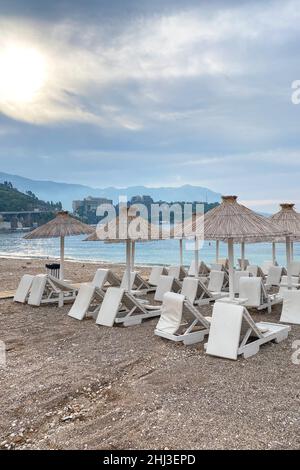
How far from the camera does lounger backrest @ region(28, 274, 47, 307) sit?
779cm

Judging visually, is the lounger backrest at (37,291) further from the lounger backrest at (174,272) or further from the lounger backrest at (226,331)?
the lounger backrest at (226,331)

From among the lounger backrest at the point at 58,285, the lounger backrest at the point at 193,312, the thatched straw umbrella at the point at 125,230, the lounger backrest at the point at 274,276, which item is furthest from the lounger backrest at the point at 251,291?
the lounger backrest at the point at 58,285

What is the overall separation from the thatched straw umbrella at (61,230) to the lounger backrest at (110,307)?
2914 mm

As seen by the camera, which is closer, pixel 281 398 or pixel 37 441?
pixel 37 441

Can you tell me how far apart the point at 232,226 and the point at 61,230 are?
416 centimetres

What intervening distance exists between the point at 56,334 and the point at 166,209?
6.79 meters

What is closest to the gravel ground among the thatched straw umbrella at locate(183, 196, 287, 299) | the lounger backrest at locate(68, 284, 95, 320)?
the lounger backrest at locate(68, 284, 95, 320)

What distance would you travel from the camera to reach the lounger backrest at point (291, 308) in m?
6.25

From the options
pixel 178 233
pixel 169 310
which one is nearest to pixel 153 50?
pixel 178 233

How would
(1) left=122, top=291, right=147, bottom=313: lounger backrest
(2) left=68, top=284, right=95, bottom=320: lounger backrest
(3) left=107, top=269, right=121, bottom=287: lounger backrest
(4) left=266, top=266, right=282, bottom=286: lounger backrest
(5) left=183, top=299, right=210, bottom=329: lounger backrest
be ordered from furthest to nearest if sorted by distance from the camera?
(4) left=266, top=266, right=282, bottom=286: lounger backrest, (3) left=107, top=269, right=121, bottom=287: lounger backrest, (2) left=68, top=284, right=95, bottom=320: lounger backrest, (1) left=122, top=291, right=147, bottom=313: lounger backrest, (5) left=183, top=299, right=210, bottom=329: lounger backrest

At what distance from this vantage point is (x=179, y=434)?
2.86 m

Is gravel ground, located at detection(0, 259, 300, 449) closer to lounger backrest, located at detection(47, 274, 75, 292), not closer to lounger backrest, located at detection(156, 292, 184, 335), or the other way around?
lounger backrest, located at detection(156, 292, 184, 335)

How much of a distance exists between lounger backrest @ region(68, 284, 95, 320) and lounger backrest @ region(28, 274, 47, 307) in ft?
4.06

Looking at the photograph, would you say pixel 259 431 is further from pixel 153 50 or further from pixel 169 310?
pixel 153 50
